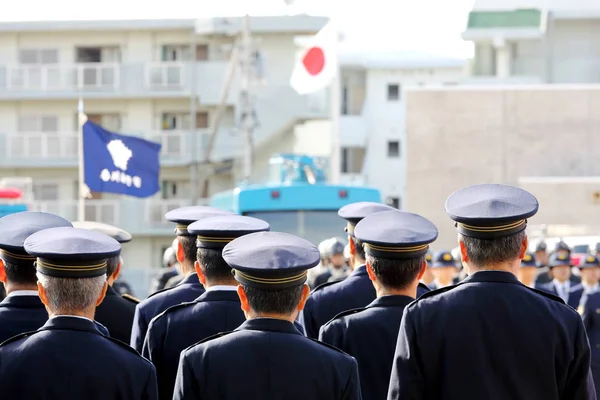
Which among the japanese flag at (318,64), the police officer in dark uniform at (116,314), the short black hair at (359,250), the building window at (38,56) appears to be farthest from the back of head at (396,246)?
the building window at (38,56)

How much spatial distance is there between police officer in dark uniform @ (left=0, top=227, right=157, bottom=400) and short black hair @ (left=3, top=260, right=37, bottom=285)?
2.94 ft

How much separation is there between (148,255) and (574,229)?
17026 mm

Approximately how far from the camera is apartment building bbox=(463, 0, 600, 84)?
174 ft

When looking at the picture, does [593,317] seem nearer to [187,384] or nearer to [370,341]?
[370,341]

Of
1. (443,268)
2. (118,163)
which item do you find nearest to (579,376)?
(443,268)

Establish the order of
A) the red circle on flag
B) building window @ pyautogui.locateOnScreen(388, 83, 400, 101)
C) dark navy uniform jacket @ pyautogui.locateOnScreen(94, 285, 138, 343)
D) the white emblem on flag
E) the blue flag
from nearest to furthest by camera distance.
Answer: dark navy uniform jacket @ pyautogui.locateOnScreen(94, 285, 138, 343) < the blue flag < the white emblem on flag < the red circle on flag < building window @ pyautogui.locateOnScreen(388, 83, 400, 101)

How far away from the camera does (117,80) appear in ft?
146

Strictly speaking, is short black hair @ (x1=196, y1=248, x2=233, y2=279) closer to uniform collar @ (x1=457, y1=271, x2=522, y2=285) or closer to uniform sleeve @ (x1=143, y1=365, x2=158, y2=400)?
uniform sleeve @ (x1=143, y1=365, x2=158, y2=400)

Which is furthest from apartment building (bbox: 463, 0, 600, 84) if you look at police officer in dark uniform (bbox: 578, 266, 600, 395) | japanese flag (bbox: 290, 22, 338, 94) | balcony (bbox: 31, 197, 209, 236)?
police officer in dark uniform (bbox: 578, 266, 600, 395)

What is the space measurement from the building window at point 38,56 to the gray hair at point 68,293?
1650 inches

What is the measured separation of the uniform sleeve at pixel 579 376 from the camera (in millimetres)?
5426

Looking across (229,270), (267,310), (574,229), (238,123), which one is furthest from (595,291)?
(238,123)

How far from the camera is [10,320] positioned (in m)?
6.17

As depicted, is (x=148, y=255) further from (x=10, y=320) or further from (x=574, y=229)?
(x=10, y=320)
